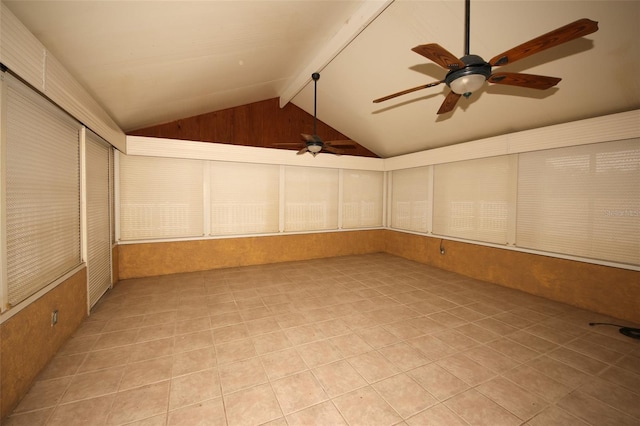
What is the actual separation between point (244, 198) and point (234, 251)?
123cm

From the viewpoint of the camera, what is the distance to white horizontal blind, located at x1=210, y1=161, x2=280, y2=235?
5805 millimetres

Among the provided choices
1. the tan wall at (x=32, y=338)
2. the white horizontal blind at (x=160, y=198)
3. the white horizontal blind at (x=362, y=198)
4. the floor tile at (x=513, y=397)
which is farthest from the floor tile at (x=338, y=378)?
the white horizontal blind at (x=362, y=198)

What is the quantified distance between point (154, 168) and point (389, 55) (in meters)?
4.79

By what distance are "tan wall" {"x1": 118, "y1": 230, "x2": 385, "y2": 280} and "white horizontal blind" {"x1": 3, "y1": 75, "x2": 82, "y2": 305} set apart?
83.4 inches

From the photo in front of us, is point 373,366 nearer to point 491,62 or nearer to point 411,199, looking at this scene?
point 491,62

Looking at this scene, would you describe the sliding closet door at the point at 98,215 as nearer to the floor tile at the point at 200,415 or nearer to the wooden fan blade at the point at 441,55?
the floor tile at the point at 200,415

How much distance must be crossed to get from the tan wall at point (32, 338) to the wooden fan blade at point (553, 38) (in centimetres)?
412

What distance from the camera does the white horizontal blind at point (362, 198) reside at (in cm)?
734

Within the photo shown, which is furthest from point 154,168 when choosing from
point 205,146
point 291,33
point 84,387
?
point 84,387

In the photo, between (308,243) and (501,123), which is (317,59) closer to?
(501,123)

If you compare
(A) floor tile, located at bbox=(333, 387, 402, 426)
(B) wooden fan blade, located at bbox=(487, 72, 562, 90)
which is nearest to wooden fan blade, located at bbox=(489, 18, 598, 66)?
(B) wooden fan blade, located at bbox=(487, 72, 562, 90)

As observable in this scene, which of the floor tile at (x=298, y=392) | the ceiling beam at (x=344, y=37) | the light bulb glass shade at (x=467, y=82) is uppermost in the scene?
the ceiling beam at (x=344, y=37)

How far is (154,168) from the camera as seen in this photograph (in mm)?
5258

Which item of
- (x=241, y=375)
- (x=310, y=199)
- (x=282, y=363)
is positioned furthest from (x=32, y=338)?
(x=310, y=199)
